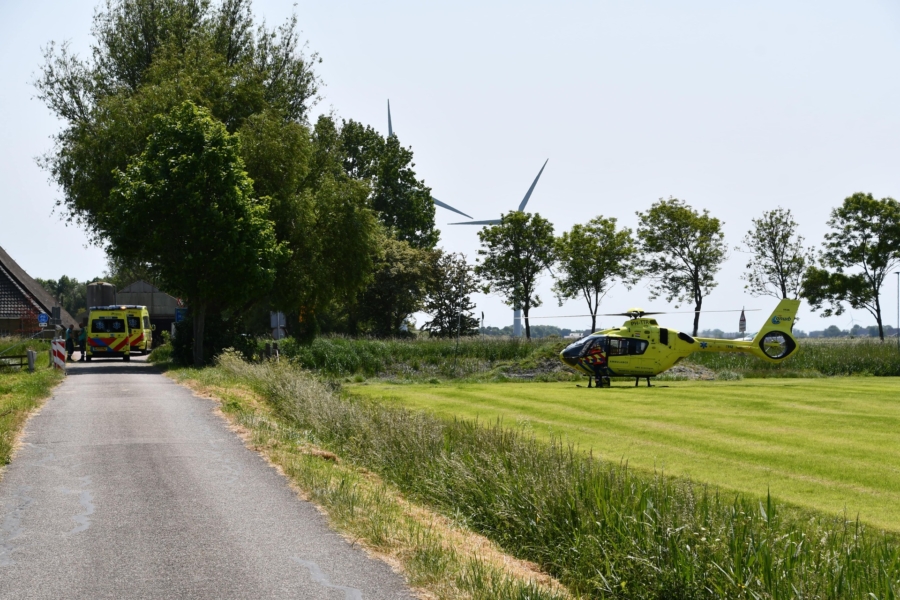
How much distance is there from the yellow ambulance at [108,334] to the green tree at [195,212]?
11.7 m

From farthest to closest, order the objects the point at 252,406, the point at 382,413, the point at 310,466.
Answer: the point at 252,406, the point at 382,413, the point at 310,466

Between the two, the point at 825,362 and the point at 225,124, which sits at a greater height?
the point at 225,124

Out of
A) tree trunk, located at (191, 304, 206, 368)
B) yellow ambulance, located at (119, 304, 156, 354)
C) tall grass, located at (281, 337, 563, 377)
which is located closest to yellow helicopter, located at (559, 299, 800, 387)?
tall grass, located at (281, 337, 563, 377)

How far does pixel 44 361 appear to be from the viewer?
38.2m

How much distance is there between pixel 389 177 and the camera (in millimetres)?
85000

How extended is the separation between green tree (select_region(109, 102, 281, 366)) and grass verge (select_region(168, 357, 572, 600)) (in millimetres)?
20760

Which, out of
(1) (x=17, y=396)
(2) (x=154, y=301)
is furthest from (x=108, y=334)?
(2) (x=154, y=301)

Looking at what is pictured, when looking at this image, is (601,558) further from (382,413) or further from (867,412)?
(867,412)

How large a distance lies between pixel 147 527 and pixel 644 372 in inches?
1149

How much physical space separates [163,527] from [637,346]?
28722 mm

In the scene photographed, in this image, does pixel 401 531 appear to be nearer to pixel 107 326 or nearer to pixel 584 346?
pixel 584 346

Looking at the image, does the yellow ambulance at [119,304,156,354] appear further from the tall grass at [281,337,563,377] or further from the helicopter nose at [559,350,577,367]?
the helicopter nose at [559,350,577,367]

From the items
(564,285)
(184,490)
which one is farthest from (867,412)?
(564,285)

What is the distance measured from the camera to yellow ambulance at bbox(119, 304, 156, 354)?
51000 millimetres
